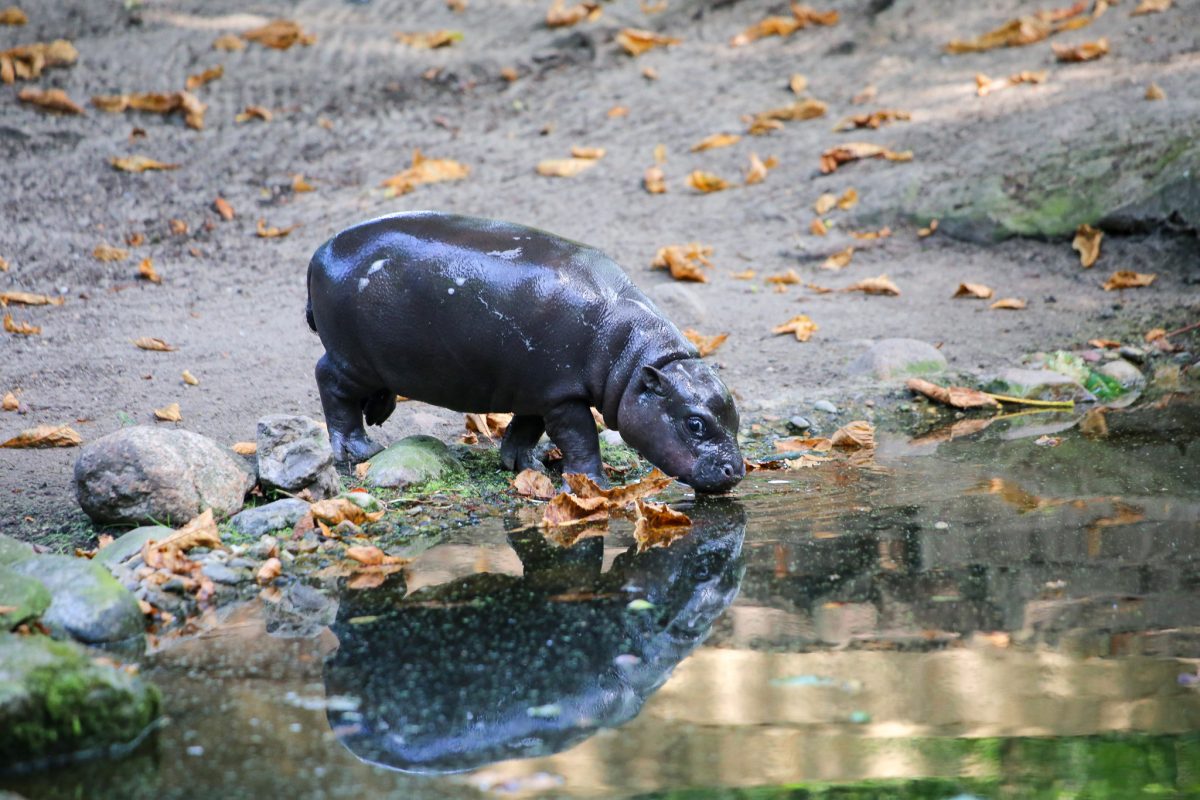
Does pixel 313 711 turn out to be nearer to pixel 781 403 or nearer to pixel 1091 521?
pixel 1091 521

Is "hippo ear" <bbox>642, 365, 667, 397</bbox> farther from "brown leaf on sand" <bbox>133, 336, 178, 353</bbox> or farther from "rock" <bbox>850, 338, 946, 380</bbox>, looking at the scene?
"brown leaf on sand" <bbox>133, 336, 178, 353</bbox>

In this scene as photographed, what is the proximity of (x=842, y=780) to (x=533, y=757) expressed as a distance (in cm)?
71

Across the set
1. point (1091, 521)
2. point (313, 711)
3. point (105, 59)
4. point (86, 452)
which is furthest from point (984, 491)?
point (105, 59)

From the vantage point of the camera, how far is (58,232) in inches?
381

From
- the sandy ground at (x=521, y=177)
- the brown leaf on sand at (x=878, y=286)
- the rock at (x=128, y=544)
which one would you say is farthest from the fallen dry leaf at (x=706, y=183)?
the rock at (x=128, y=544)

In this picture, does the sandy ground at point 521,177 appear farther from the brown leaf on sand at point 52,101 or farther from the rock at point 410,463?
the rock at point 410,463

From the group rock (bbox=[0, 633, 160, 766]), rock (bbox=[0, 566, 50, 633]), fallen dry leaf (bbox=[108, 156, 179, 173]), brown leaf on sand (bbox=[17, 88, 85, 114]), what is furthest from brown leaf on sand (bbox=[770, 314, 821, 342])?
brown leaf on sand (bbox=[17, 88, 85, 114])

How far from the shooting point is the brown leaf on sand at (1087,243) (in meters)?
8.87

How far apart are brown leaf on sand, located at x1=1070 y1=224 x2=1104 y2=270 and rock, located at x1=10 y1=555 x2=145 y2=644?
706cm

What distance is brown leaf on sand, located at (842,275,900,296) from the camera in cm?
867

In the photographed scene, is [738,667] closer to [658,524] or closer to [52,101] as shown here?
[658,524]

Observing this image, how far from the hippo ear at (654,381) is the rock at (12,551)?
239cm

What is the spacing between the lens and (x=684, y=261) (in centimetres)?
892

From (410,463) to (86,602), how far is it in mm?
1882
